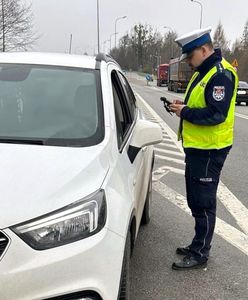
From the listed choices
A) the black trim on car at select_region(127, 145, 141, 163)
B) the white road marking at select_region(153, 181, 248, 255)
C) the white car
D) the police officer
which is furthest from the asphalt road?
the black trim on car at select_region(127, 145, 141, 163)

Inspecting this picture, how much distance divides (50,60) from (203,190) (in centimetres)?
162

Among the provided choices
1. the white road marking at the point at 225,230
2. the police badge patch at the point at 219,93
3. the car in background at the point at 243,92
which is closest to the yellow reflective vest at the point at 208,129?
the police badge patch at the point at 219,93

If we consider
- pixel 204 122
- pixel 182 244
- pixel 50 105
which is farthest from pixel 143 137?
pixel 182 244

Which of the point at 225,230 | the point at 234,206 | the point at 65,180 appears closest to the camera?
the point at 65,180

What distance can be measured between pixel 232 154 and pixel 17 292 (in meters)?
8.47

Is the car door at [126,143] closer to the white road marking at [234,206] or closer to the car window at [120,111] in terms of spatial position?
the car window at [120,111]

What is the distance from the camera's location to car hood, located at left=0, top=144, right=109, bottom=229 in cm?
223

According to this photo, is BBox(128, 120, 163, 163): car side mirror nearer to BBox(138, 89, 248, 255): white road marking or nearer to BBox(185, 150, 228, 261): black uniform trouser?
BBox(185, 150, 228, 261): black uniform trouser

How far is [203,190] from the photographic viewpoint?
3.95 meters

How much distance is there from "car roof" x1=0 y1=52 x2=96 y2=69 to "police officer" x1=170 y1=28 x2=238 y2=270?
76cm

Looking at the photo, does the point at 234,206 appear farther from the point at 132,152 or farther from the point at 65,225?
the point at 65,225

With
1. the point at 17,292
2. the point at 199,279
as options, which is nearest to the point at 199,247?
the point at 199,279

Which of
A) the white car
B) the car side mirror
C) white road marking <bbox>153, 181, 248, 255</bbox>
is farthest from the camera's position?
→ white road marking <bbox>153, 181, 248, 255</bbox>

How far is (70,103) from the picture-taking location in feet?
11.2
